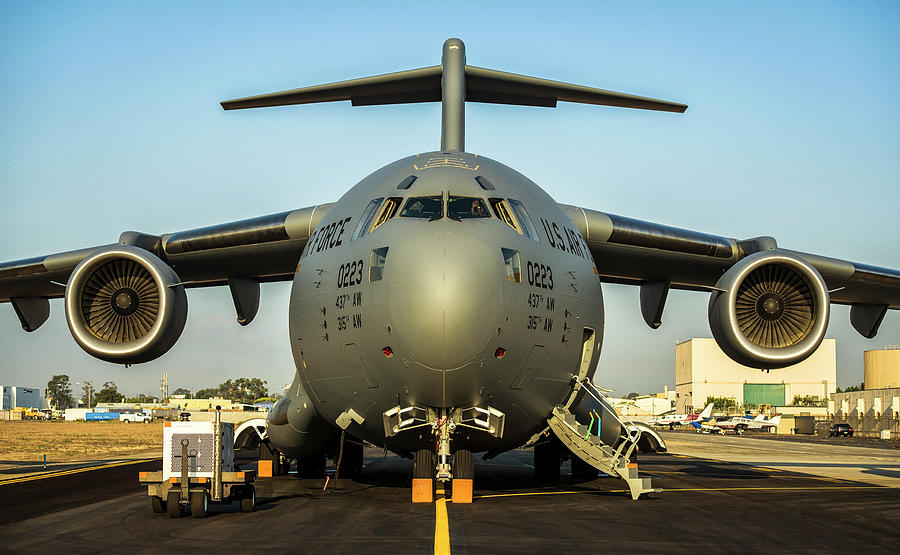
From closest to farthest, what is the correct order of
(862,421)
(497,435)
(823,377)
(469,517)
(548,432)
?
(469,517) < (497,435) < (548,432) < (862,421) < (823,377)

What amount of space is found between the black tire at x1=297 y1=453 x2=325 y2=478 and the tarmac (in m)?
0.43

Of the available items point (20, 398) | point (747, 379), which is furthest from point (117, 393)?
point (747, 379)

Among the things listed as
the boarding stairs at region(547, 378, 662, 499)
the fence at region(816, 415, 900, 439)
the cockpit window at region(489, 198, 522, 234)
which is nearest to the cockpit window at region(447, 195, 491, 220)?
the cockpit window at region(489, 198, 522, 234)

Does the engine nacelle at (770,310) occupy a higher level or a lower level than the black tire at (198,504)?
higher

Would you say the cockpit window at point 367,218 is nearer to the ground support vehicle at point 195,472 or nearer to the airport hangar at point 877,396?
the ground support vehicle at point 195,472

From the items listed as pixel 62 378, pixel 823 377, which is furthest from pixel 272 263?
pixel 62 378

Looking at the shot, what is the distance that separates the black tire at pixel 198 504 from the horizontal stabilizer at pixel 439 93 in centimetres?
629

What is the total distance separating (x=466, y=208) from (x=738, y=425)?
199 feet

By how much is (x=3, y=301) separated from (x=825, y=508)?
1320 centimetres

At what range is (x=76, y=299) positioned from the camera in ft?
42.3

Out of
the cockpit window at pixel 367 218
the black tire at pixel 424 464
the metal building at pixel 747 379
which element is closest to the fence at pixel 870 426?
the metal building at pixel 747 379

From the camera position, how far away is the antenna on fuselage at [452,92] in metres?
13.9

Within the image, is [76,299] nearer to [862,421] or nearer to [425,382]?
[425,382]

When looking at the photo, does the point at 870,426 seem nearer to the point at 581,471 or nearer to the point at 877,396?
the point at 877,396
